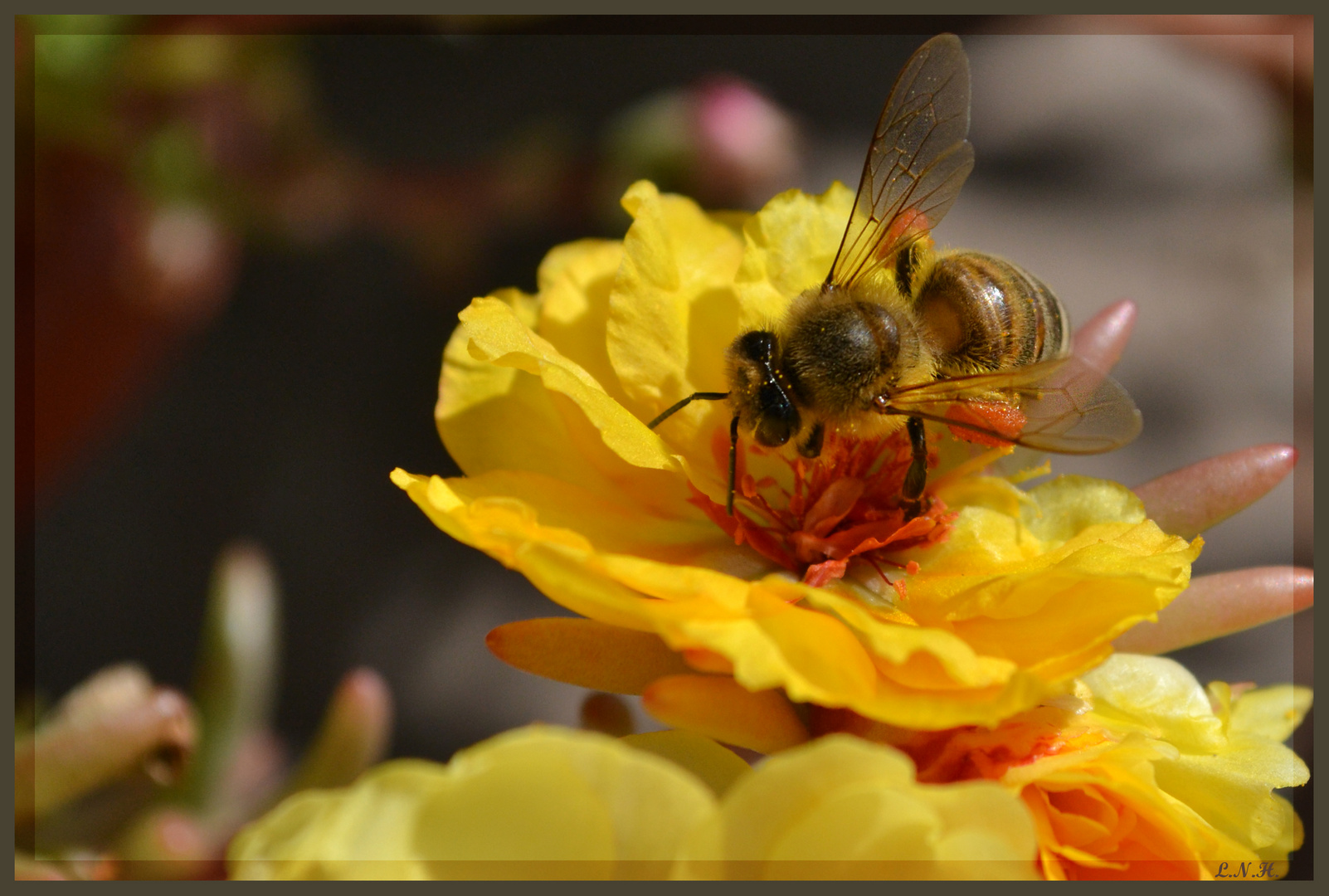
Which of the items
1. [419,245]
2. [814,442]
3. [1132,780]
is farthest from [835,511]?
[419,245]

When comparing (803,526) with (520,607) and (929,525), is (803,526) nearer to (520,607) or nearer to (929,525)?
(929,525)

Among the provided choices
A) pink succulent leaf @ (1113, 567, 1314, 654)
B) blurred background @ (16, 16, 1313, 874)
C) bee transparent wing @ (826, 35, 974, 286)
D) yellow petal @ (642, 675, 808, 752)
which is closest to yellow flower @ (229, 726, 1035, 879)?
yellow petal @ (642, 675, 808, 752)

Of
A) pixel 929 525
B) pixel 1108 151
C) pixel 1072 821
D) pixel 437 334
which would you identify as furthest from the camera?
pixel 1108 151

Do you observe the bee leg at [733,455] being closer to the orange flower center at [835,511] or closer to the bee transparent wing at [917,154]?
the orange flower center at [835,511]

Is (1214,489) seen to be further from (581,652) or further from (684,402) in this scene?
(581,652)

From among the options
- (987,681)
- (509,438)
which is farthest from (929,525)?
(509,438)

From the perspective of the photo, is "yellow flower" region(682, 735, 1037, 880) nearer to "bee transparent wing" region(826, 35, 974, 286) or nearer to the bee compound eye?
the bee compound eye

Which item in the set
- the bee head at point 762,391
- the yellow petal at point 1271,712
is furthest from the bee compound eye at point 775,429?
the yellow petal at point 1271,712
